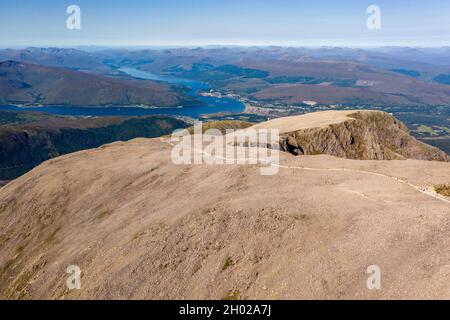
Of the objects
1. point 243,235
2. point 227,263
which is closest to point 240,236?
point 243,235

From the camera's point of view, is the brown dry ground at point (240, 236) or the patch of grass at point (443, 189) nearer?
the brown dry ground at point (240, 236)

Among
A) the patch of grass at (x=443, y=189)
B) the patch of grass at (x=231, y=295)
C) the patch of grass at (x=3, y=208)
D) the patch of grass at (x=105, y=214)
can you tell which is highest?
the patch of grass at (x=443, y=189)

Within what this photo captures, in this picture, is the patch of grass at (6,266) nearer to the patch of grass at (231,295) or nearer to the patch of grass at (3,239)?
the patch of grass at (3,239)

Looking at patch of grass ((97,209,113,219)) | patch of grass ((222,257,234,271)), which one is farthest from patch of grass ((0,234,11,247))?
patch of grass ((222,257,234,271))

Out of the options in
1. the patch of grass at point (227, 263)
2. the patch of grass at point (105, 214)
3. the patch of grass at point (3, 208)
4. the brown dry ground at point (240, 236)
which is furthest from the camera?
the patch of grass at point (3, 208)

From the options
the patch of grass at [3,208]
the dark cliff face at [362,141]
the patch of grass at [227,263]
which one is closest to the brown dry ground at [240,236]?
the patch of grass at [227,263]

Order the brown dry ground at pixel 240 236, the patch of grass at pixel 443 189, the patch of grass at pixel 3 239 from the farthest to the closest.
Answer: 1. the patch of grass at pixel 3 239
2. the patch of grass at pixel 443 189
3. the brown dry ground at pixel 240 236
